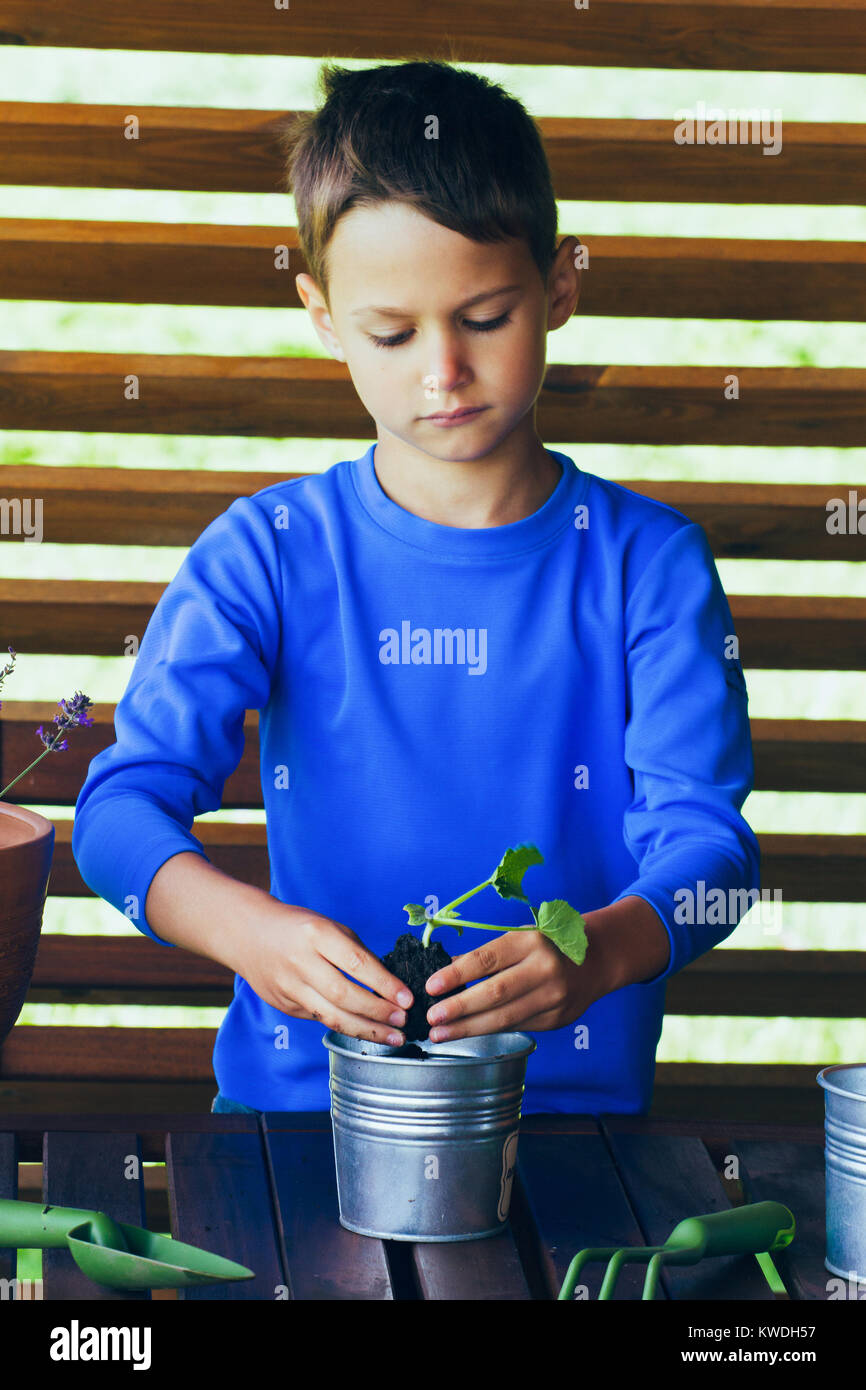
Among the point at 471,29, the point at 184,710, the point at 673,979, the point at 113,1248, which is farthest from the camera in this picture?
the point at 673,979

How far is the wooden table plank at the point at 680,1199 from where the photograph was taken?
3.76 ft

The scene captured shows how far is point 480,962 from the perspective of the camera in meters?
1.24

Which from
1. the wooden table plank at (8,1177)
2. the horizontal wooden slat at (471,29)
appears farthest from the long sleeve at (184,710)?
the horizontal wooden slat at (471,29)

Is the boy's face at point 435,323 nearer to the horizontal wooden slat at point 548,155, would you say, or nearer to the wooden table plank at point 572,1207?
the wooden table plank at point 572,1207

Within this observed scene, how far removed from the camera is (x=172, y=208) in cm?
265

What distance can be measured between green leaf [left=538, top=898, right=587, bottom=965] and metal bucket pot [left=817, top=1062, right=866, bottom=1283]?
0.70ft

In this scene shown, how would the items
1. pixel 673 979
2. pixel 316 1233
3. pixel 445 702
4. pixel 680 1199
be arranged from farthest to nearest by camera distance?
pixel 673 979, pixel 445 702, pixel 680 1199, pixel 316 1233

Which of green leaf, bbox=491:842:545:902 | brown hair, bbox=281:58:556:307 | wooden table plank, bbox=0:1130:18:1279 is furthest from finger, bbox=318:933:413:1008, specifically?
brown hair, bbox=281:58:556:307

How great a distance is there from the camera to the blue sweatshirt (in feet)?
5.88

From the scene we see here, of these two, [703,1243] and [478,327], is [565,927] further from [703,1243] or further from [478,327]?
[478,327]

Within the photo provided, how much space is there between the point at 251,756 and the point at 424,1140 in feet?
5.01

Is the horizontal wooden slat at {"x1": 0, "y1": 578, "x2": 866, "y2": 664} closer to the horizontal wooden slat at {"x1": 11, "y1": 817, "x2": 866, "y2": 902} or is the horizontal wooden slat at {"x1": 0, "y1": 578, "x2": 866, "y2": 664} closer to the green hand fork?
the horizontal wooden slat at {"x1": 11, "y1": 817, "x2": 866, "y2": 902}

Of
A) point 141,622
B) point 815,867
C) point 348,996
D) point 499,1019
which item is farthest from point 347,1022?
point 815,867
